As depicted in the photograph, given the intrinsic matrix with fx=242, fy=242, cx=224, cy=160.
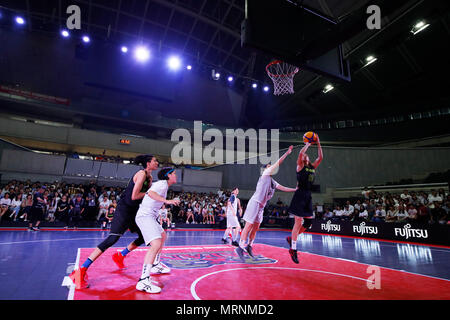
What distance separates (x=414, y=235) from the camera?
33.9 ft

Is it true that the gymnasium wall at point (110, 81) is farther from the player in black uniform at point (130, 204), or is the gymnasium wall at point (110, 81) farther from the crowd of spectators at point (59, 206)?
the player in black uniform at point (130, 204)

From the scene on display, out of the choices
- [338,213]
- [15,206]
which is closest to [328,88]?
[338,213]

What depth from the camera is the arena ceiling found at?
16312 mm

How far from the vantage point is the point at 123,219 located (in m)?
4.16

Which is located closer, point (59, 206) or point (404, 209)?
point (404, 209)

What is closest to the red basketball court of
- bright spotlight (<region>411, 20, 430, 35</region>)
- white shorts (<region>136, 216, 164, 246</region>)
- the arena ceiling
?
white shorts (<region>136, 216, 164, 246</region>)

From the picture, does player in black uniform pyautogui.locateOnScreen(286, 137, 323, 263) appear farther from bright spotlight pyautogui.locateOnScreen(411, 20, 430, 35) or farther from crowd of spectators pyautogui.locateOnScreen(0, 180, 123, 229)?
bright spotlight pyautogui.locateOnScreen(411, 20, 430, 35)

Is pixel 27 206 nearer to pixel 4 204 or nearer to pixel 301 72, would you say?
pixel 4 204

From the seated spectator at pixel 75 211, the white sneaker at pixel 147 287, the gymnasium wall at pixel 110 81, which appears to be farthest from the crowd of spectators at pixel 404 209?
the gymnasium wall at pixel 110 81

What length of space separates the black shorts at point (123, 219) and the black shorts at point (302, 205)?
3.15 meters

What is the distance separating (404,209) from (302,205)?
9.94 metres

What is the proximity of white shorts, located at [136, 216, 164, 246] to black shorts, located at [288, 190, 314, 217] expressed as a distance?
280cm
